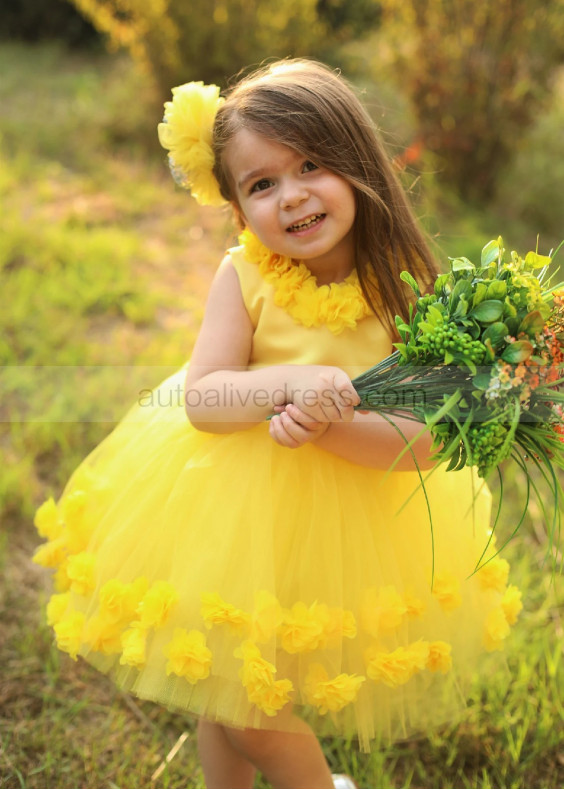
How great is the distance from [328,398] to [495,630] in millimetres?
591

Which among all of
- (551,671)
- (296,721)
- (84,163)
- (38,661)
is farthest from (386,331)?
(84,163)

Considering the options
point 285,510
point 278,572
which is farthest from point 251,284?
point 278,572

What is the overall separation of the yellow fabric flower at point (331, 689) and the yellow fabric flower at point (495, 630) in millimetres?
311

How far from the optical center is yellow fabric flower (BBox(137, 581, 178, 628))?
4.08 feet

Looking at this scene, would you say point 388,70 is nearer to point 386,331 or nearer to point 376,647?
point 386,331

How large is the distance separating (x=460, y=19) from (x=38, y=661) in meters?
4.54

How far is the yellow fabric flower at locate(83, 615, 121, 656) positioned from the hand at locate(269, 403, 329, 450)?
442 millimetres

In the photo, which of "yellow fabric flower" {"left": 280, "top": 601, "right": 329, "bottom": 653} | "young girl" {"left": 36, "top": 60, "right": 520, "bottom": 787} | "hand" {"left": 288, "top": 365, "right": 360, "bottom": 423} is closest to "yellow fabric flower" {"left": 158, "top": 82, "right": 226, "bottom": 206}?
"young girl" {"left": 36, "top": 60, "right": 520, "bottom": 787}

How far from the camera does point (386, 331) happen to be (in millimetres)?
1408

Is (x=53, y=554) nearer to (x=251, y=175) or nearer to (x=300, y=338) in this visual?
(x=300, y=338)

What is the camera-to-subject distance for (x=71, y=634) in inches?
52.2

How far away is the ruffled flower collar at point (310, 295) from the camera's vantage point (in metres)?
1.38

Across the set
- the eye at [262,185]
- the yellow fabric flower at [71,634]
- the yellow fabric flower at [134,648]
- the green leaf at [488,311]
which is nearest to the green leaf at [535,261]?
the green leaf at [488,311]

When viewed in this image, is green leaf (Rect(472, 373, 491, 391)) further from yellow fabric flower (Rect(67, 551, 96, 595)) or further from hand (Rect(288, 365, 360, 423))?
A: yellow fabric flower (Rect(67, 551, 96, 595))
